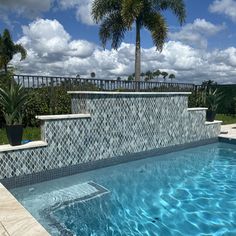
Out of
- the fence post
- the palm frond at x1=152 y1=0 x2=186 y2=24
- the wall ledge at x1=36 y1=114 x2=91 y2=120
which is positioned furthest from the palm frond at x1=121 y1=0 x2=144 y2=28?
the wall ledge at x1=36 y1=114 x2=91 y2=120

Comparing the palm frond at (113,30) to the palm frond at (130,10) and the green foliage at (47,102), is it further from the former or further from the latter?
the green foliage at (47,102)

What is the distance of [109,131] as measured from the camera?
326 inches

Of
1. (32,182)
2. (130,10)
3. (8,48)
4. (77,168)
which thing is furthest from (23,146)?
(8,48)

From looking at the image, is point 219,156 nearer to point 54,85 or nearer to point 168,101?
point 168,101

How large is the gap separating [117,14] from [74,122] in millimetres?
11420

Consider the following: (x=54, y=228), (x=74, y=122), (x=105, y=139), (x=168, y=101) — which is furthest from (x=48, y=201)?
(x=168, y=101)

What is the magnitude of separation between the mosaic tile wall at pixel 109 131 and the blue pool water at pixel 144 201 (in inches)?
18.8

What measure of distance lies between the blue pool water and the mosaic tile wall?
48 centimetres

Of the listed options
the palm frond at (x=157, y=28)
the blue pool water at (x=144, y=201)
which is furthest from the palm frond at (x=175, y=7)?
the blue pool water at (x=144, y=201)

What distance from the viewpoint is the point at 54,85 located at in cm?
1093

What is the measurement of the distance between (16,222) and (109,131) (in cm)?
479

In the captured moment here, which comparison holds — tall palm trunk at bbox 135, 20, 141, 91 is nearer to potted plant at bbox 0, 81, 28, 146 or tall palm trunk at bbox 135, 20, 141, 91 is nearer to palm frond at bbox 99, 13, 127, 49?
palm frond at bbox 99, 13, 127, 49

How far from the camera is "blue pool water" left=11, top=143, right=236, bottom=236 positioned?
15.7ft

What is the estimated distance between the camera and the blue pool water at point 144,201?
479 cm
